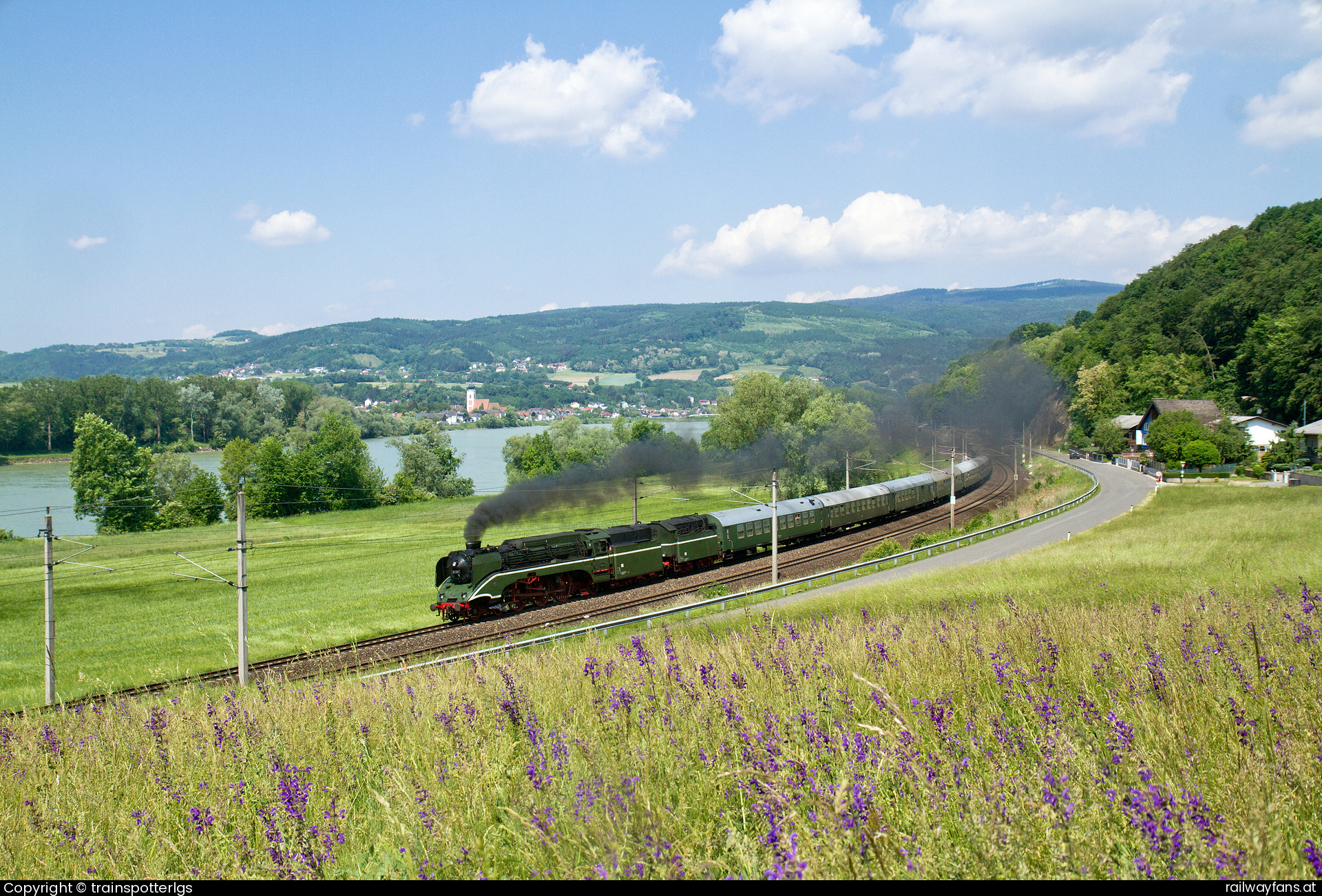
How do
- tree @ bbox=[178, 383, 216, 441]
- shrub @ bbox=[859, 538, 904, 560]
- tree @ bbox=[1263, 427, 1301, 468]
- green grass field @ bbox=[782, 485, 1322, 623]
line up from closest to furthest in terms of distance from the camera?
1. green grass field @ bbox=[782, 485, 1322, 623]
2. shrub @ bbox=[859, 538, 904, 560]
3. tree @ bbox=[1263, 427, 1301, 468]
4. tree @ bbox=[178, 383, 216, 441]

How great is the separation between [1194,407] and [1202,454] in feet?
50.9

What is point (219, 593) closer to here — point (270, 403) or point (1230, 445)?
point (1230, 445)

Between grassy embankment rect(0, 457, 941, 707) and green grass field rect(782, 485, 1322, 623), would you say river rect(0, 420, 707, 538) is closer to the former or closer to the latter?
grassy embankment rect(0, 457, 941, 707)

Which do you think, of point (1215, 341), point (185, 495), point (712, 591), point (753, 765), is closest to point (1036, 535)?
point (712, 591)

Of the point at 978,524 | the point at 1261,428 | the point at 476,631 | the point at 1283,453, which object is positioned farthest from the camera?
the point at 1261,428

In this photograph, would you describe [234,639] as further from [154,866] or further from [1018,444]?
[1018,444]

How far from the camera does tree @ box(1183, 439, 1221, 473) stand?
5244 centimetres

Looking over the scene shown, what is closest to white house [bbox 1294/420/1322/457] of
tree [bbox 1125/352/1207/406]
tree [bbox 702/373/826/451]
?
tree [bbox 1125/352/1207/406]

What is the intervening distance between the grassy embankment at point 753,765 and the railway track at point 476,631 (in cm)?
508

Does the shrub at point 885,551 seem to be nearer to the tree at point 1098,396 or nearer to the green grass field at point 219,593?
the green grass field at point 219,593

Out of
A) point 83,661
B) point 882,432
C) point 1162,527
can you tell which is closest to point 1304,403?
point 882,432

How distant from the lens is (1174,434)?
5594 centimetres

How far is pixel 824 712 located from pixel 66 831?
15.8 feet

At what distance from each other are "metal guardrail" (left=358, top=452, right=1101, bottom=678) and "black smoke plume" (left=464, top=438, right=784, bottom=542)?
9.33 meters
